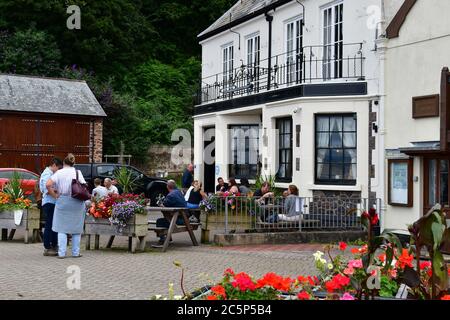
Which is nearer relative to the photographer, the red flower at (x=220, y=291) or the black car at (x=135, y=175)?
the red flower at (x=220, y=291)

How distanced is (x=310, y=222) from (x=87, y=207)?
5070mm

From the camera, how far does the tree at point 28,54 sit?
41.4 meters

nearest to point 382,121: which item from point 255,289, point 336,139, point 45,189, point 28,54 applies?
point 336,139

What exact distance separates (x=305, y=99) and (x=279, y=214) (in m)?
Answer: 4.06

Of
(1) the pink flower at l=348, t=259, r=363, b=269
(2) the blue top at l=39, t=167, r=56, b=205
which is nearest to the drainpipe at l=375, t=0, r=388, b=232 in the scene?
(2) the blue top at l=39, t=167, r=56, b=205

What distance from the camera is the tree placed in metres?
41.4

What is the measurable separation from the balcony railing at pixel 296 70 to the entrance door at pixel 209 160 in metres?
1.61

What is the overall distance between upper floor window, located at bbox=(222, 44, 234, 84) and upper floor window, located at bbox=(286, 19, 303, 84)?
169 inches

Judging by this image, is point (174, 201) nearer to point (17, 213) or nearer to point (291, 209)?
point (291, 209)

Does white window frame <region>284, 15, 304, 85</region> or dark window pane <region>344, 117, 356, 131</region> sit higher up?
white window frame <region>284, 15, 304, 85</region>

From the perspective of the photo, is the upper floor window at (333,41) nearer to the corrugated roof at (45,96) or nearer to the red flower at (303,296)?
the red flower at (303,296)

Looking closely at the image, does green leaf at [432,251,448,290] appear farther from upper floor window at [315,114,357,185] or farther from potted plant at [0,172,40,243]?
upper floor window at [315,114,357,185]

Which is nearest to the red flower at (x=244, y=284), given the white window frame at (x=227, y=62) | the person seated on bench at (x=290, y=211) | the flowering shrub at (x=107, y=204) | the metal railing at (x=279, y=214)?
the flowering shrub at (x=107, y=204)
